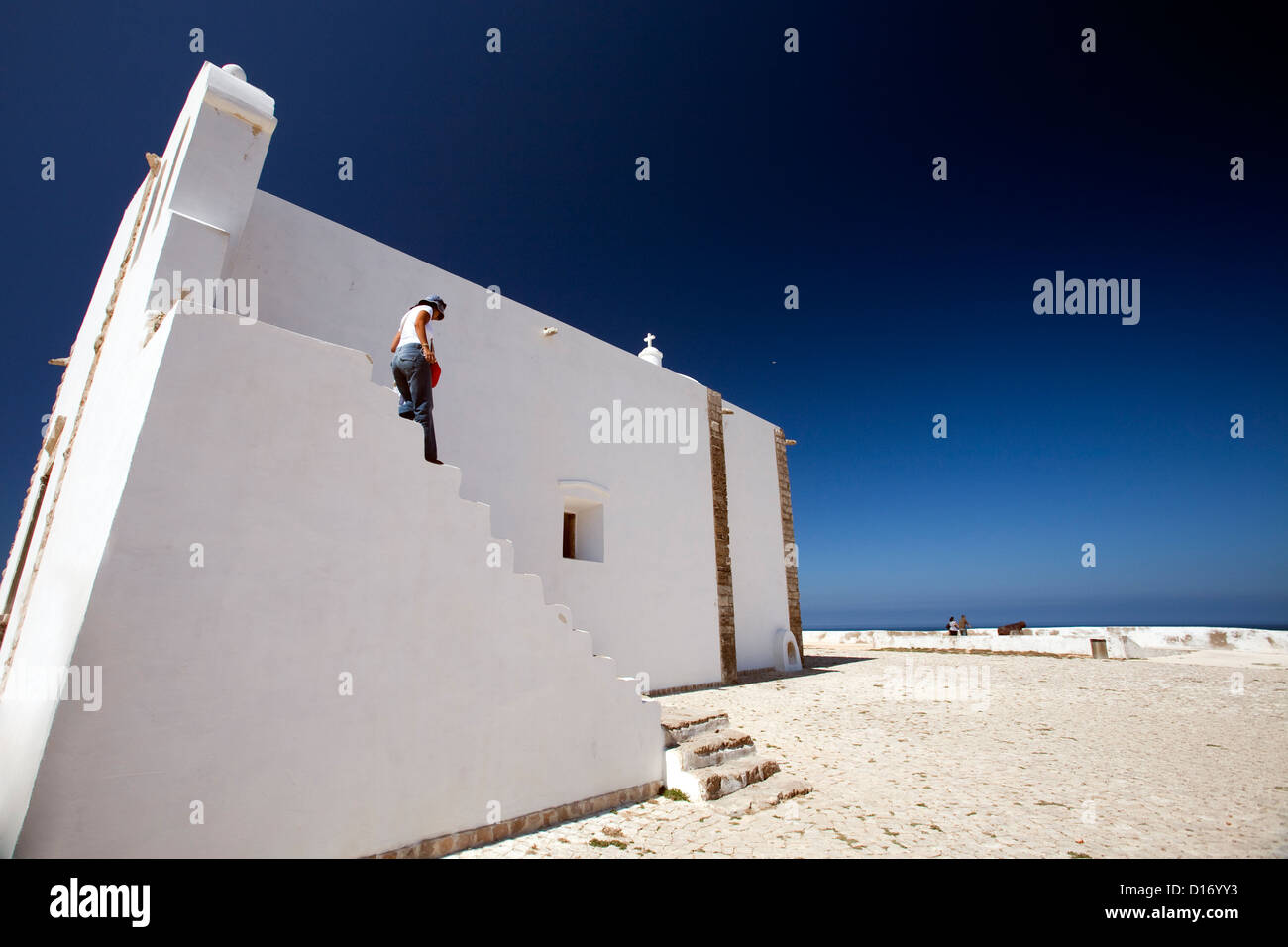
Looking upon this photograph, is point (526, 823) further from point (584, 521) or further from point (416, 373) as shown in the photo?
point (584, 521)

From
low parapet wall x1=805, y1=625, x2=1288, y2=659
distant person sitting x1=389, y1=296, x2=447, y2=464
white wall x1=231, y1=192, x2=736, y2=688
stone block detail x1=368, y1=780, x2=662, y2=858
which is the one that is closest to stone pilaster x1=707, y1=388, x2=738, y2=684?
white wall x1=231, y1=192, x2=736, y2=688

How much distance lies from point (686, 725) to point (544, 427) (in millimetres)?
4637

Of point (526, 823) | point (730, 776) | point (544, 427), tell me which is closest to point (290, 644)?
point (526, 823)

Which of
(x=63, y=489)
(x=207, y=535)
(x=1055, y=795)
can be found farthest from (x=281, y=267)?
(x=1055, y=795)

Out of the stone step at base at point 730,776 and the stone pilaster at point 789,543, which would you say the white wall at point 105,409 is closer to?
the stone step at base at point 730,776

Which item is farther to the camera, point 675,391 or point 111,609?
point 675,391

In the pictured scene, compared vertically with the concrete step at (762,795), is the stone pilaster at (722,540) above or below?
above

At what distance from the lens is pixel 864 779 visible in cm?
496

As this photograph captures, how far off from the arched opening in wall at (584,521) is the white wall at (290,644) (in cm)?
464

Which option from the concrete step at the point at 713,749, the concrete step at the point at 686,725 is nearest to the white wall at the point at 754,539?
the concrete step at the point at 686,725

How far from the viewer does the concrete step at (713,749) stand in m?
4.70

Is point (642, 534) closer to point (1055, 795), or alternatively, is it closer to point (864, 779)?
point (864, 779)

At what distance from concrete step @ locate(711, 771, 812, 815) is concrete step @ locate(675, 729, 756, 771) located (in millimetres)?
304
